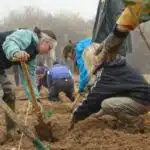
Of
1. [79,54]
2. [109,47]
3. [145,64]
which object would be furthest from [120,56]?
[145,64]

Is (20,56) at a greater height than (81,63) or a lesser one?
greater

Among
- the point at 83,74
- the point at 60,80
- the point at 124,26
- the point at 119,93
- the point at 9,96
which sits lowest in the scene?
the point at 60,80

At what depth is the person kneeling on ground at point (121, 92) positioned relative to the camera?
589 cm

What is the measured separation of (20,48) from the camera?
18.4 ft

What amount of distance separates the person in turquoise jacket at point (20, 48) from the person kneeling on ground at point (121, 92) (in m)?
0.69

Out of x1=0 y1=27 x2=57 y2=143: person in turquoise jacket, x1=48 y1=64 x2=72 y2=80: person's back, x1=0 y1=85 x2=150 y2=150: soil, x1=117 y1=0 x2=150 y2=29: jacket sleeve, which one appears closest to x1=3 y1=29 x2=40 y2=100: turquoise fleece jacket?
x1=0 y1=27 x2=57 y2=143: person in turquoise jacket

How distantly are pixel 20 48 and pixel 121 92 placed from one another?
131 centimetres

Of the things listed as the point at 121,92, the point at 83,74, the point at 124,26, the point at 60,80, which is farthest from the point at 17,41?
the point at 60,80

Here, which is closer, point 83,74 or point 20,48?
point 20,48

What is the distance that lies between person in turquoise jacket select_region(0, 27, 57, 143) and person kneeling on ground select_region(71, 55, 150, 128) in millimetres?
687

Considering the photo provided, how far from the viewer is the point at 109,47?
11.1 feet

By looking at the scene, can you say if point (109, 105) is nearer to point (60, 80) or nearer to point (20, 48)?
point (20, 48)

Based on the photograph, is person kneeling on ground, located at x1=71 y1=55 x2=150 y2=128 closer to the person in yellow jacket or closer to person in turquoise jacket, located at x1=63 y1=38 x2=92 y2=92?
person in turquoise jacket, located at x1=63 y1=38 x2=92 y2=92

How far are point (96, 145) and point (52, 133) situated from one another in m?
0.92
